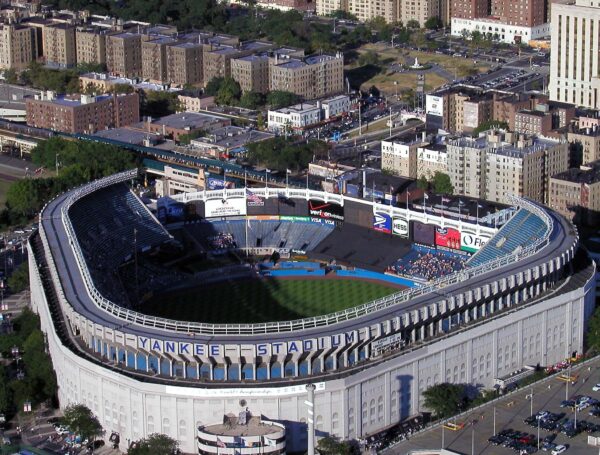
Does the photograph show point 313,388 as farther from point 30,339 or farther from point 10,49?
point 10,49

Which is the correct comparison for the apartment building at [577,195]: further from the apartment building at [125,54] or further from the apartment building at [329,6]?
the apartment building at [329,6]

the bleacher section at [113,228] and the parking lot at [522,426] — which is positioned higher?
the bleacher section at [113,228]

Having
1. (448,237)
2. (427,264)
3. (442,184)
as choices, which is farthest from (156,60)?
(427,264)

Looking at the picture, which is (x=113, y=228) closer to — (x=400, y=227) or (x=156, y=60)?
(x=400, y=227)

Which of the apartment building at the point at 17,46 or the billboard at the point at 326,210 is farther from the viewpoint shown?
the apartment building at the point at 17,46

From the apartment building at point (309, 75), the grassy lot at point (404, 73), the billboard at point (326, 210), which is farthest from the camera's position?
the grassy lot at point (404, 73)

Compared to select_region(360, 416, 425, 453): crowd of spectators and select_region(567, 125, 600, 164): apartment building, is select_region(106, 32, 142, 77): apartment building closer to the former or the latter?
select_region(567, 125, 600, 164): apartment building

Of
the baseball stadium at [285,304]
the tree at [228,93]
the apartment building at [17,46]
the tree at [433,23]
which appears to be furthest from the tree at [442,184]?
the apartment building at [17,46]
